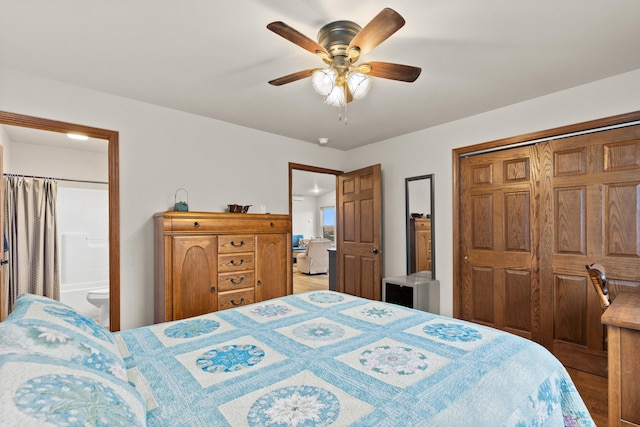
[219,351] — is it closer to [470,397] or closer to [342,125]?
[470,397]

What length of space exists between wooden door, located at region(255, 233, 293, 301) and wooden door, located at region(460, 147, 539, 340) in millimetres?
1971

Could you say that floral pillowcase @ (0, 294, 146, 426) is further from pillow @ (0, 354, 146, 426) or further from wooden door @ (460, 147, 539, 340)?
wooden door @ (460, 147, 539, 340)

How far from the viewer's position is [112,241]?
2855 millimetres

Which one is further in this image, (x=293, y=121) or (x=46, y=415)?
(x=293, y=121)

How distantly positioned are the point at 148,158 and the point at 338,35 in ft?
7.32

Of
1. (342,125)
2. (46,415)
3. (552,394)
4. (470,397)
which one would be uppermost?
(342,125)

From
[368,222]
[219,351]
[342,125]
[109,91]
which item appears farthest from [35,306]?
[368,222]

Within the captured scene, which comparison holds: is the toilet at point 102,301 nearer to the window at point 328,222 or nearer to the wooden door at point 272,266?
the wooden door at point 272,266

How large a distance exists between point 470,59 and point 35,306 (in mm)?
2793

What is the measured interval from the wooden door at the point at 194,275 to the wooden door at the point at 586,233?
3.09 meters

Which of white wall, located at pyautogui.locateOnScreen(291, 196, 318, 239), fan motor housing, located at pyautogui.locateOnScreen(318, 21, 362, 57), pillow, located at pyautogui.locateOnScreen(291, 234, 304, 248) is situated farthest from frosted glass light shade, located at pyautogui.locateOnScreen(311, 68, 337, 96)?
white wall, located at pyautogui.locateOnScreen(291, 196, 318, 239)

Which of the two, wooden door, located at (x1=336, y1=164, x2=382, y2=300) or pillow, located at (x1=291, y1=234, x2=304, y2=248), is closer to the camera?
wooden door, located at (x1=336, y1=164, x2=382, y2=300)

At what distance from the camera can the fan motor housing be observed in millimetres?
1808

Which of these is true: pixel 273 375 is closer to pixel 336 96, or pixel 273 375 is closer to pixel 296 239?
pixel 336 96
